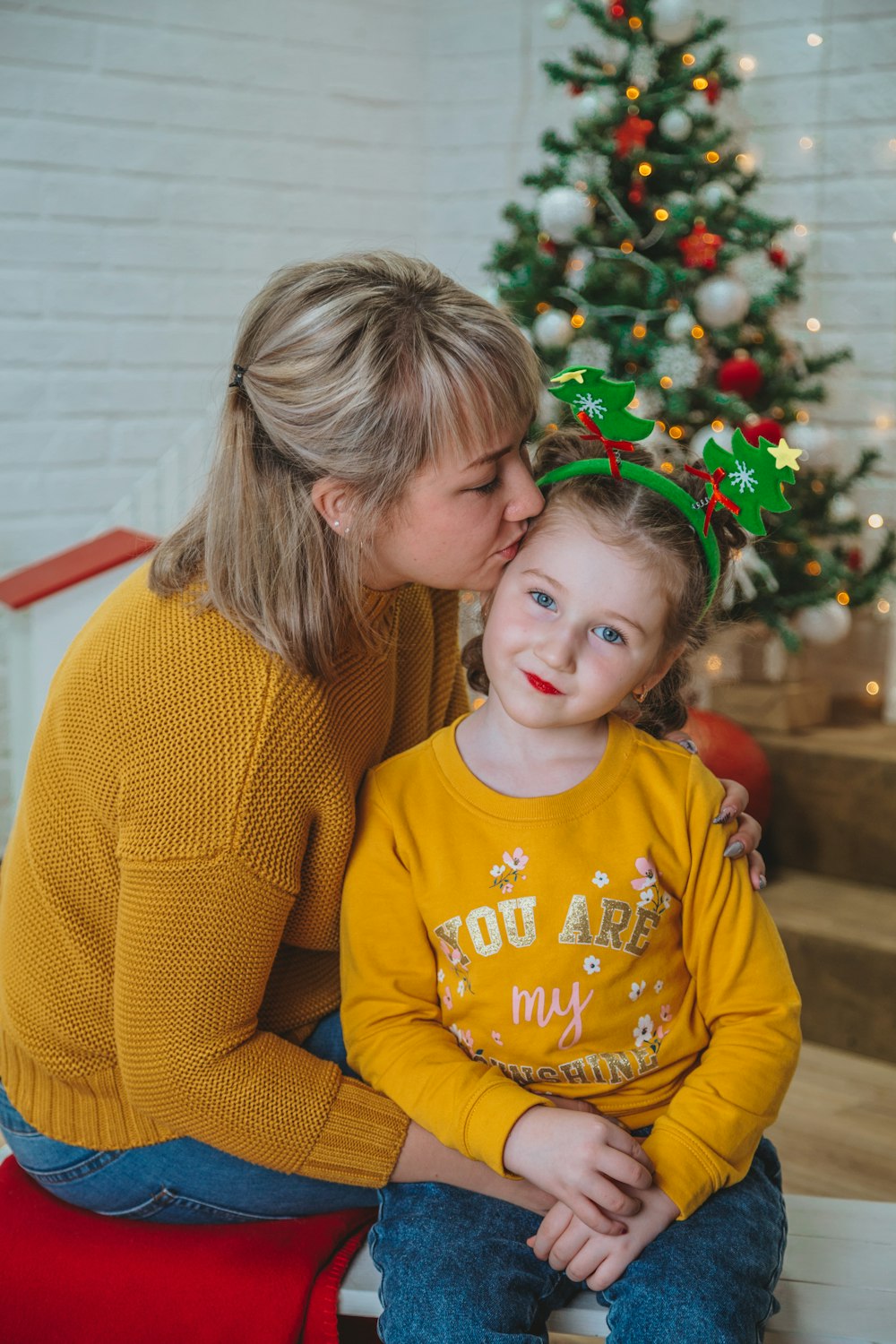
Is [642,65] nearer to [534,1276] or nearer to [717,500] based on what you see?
[717,500]

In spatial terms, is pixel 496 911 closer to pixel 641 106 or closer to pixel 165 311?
pixel 641 106

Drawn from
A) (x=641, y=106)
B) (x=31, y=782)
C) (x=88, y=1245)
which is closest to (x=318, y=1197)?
(x=88, y=1245)

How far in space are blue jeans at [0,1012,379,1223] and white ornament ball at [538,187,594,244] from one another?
6.68 feet

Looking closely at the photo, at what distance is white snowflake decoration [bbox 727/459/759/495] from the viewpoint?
45.4 inches

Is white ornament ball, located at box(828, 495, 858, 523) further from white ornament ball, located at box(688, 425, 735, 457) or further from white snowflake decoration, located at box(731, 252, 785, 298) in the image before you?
white snowflake decoration, located at box(731, 252, 785, 298)

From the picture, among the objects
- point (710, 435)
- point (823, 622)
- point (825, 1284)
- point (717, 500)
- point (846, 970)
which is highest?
point (717, 500)

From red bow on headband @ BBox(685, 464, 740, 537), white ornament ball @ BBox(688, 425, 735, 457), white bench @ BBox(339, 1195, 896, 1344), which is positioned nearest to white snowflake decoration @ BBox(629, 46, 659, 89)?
white ornament ball @ BBox(688, 425, 735, 457)

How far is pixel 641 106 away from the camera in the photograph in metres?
2.71

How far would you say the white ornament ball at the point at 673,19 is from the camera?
8.70ft

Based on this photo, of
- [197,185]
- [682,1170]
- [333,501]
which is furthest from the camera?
[197,185]

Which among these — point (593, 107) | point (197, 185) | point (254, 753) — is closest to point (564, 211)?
point (593, 107)

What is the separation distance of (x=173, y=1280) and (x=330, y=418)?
79cm

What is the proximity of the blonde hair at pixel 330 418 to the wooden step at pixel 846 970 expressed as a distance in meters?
1.74

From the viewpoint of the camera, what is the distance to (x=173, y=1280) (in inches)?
47.0
